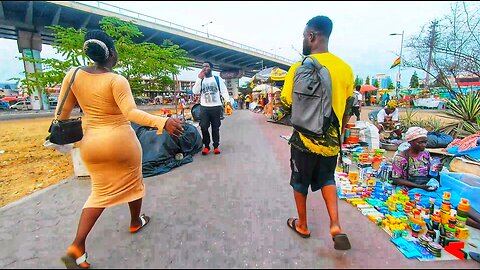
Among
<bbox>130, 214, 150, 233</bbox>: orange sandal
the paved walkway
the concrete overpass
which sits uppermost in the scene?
the concrete overpass

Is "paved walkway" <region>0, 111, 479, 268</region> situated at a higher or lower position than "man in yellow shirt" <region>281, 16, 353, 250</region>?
lower

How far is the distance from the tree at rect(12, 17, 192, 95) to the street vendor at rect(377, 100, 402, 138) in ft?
19.9

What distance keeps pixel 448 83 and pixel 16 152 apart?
10839 millimetres

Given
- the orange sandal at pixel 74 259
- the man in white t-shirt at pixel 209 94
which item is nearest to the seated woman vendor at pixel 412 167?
the man in white t-shirt at pixel 209 94

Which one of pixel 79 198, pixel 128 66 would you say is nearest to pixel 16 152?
pixel 128 66

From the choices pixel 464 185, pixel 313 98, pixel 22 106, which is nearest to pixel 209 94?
pixel 313 98

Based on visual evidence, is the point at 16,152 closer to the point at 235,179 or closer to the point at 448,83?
the point at 235,179

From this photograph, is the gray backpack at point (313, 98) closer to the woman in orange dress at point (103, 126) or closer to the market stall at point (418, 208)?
the woman in orange dress at point (103, 126)

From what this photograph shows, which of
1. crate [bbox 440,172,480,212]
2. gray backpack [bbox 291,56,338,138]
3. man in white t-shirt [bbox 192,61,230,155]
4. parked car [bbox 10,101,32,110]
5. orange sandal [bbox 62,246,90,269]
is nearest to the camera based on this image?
orange sandal [bbox 62,246,90,269]

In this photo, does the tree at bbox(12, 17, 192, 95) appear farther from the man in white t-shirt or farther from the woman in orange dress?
the woman in orange dress

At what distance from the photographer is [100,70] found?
5.94 feet

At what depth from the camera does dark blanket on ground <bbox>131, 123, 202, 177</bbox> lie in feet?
12.7

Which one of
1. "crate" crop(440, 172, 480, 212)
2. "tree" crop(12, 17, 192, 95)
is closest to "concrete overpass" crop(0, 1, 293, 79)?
"tree" crop(12, 17, 192, 95)

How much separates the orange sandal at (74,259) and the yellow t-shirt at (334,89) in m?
1.81
